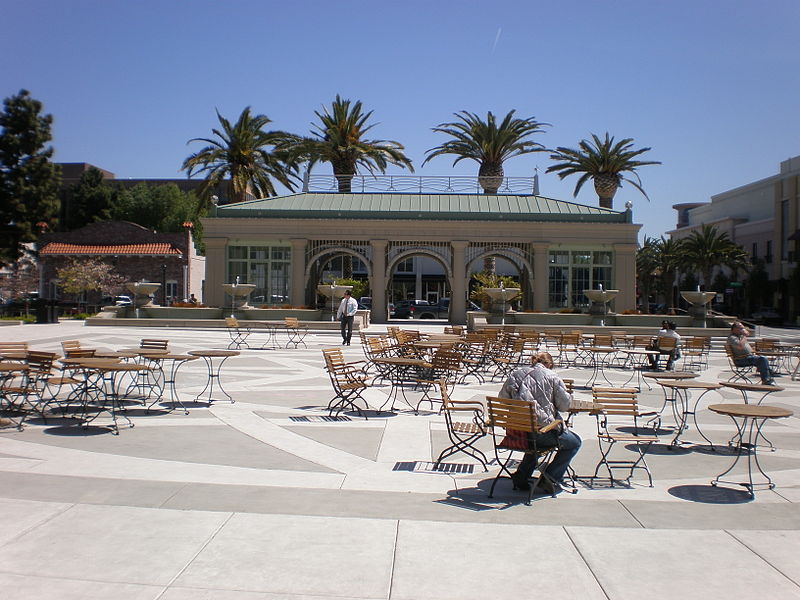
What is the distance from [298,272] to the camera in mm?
35875

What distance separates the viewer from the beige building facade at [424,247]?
3562cm

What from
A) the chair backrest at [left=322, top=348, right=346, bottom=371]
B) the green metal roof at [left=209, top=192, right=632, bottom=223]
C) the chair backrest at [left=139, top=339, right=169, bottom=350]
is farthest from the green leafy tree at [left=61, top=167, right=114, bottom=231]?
the chair backrest at [left=322, top=348, right=346, bottom=371]

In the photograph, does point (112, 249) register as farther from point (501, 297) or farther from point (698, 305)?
point (698, 305)

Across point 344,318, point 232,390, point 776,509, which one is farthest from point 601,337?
point 776,509

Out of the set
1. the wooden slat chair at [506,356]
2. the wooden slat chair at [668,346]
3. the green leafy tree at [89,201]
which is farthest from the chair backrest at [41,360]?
the green leafy tree at [89,201]

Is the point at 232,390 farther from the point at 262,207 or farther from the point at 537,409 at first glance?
the point at 262,207

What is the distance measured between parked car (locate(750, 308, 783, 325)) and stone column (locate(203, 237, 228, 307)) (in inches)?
1710

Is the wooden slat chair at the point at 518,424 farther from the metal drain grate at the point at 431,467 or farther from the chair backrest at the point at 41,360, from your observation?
the chair backrest at the point at 41,360

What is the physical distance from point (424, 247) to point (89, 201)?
50.2 metres

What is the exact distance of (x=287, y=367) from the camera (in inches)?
656

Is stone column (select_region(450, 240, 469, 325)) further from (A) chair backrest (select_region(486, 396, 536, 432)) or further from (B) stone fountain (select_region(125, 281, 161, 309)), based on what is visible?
(A) chair backrest (select_region(486, 396, 536, 432))

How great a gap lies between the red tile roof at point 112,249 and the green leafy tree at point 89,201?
19.4 m

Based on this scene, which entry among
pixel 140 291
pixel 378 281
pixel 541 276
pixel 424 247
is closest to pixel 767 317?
pixel 541 276

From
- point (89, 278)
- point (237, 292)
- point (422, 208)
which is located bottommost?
point (237, 292)
